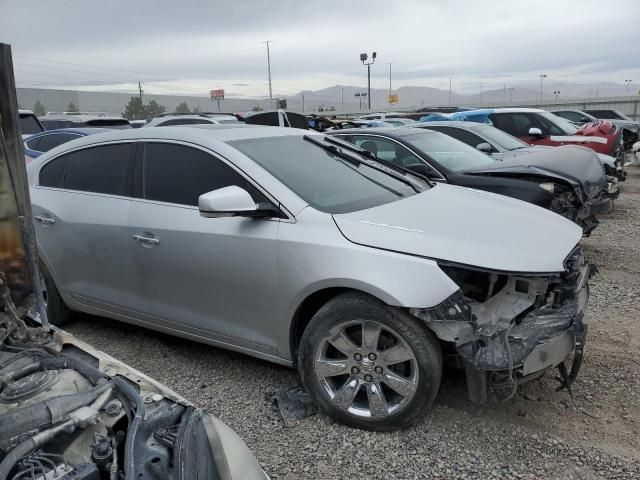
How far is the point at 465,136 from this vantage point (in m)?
8.38

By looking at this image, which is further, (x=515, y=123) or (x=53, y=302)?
(x=515, y=123)

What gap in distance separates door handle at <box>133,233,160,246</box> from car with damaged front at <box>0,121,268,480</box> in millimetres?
1187

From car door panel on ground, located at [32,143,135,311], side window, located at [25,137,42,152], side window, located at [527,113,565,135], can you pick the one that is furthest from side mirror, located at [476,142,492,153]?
side window, located at [25,137,42,152]

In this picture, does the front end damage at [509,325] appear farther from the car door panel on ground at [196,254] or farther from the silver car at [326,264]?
the car door panel on ground at [196,254]

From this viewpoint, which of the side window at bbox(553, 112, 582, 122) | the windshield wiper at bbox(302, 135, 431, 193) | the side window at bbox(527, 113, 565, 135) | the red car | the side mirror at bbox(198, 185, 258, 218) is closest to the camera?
the side mirror at bbox(198, 185, 258, 218)

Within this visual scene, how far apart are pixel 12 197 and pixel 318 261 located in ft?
4.82

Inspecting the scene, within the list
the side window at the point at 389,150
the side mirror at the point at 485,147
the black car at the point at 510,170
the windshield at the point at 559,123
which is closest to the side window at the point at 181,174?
the black car at the point at 510,170

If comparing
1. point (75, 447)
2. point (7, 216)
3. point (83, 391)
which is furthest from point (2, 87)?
point (75, 447)

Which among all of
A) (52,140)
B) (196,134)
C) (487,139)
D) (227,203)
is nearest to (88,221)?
(196,134)

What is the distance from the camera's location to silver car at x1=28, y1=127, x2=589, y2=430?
2.78m

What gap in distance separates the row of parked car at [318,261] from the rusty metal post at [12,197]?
899 mm

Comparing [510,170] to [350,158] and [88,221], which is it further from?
[88,221]

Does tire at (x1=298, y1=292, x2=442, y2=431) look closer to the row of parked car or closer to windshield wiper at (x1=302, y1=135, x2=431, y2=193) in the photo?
the row of parked car

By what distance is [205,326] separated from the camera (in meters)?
3.52
